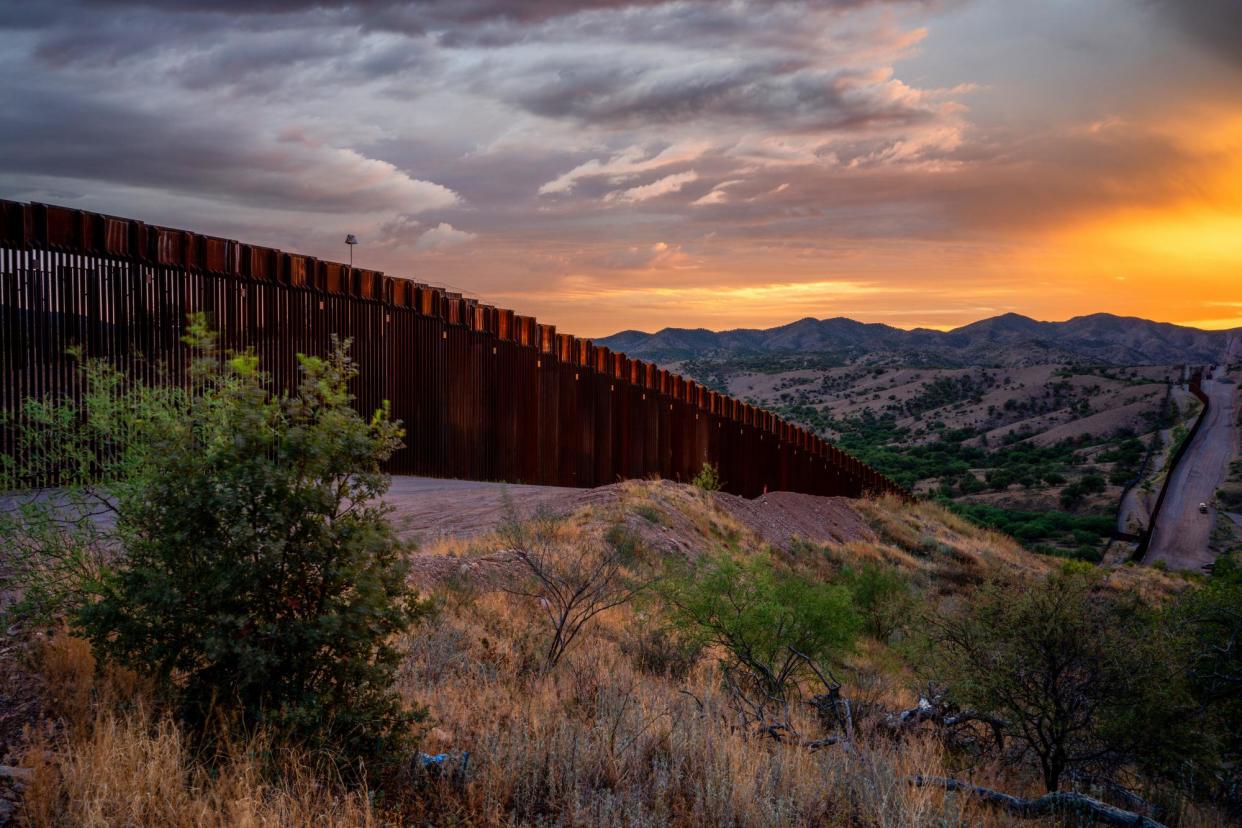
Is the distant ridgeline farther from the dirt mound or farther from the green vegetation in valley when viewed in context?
the green vegetation in valley

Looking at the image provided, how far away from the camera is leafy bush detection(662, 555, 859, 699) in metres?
9.96

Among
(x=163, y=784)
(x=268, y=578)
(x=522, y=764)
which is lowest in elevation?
(x=522, y=764)

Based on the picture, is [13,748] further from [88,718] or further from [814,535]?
[814,535]

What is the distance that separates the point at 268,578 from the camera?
5172 millimetres

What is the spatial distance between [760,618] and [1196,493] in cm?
6413

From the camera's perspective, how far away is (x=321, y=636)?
5.03 meters

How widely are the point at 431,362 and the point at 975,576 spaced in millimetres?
16006

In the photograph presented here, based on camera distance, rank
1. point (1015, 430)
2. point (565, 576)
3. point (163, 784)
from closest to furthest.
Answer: point (163, 784) < point (565, 576) < point (1015, 430)

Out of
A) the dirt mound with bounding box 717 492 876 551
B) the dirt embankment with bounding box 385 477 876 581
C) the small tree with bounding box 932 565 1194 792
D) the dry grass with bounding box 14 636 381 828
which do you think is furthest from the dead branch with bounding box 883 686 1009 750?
the dirt mound with bounding box 717 492 876 551

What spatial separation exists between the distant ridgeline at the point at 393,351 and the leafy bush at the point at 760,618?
572 centimetres

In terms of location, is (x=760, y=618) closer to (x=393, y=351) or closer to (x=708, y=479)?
(x=393, y=351)

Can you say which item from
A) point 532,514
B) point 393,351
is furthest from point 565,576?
point 393,351

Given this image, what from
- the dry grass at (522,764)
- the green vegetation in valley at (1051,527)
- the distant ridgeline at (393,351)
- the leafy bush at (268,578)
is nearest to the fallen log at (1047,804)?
the dry grass at (522,764)

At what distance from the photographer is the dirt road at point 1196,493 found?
47.2m
